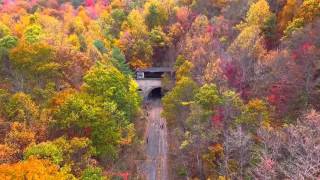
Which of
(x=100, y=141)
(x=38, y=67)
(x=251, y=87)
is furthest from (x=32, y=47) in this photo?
(x=251, y=87)

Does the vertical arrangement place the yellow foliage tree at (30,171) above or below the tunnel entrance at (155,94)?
above

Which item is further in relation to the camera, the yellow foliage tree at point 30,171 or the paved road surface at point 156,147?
the paved road surface at point 156,147

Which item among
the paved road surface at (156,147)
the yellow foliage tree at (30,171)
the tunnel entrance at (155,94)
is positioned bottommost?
the paved road surface at (156,147)

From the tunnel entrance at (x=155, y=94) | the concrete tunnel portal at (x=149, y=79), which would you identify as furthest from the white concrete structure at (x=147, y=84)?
the tunnel entrance at (x=155, y=94)

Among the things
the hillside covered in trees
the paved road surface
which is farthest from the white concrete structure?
the hillside covered in trees

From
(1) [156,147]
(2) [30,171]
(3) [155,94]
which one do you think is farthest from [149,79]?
(2) [30,171]

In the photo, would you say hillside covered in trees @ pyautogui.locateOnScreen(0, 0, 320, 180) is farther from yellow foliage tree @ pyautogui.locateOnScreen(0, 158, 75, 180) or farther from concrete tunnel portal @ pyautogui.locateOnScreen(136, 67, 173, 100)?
concrete tunnel portal @ pyautogui.locateOnScreen(136, 67, 173, 100)

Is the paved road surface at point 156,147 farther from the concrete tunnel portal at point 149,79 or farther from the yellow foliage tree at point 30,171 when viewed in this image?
the yellow foliage tree at point 30,171
